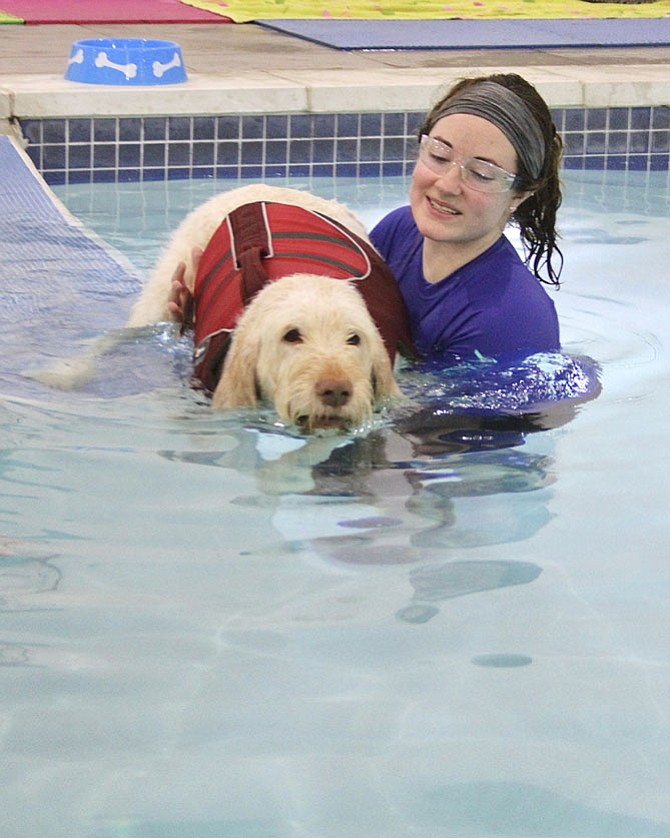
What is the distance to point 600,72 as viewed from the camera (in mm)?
8570

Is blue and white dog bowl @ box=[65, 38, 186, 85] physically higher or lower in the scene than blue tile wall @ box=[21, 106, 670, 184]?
higher

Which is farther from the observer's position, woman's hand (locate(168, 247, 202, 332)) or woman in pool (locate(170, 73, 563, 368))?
woman's hand (locate(168, 247, 202, 332))

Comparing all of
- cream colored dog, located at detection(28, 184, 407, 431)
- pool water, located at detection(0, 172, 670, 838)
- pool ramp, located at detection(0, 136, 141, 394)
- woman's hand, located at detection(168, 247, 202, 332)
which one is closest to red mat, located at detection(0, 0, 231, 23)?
pool ramp, located at detection(0, 136, 141, 394)

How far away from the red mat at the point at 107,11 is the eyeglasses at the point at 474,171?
284 inches

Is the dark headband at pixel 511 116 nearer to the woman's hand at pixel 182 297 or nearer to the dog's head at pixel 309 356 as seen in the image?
the dog's head at pixel 309 356

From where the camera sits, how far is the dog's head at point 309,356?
346cm

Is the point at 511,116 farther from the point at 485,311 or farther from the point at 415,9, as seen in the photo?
the point at 415,9

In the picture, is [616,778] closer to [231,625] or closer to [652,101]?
[231,625]

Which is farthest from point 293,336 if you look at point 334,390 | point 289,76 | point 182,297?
point 289,76

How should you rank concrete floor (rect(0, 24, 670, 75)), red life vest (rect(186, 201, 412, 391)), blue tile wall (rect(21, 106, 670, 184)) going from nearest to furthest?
red life vest (rect(186, 201, 412, 391)), blue tile wall (rect(21, 106, 670, 184)), concrete floor (rect(0, 24, 670, 75))

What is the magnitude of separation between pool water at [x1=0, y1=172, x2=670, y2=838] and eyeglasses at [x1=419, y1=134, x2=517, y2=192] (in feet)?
1.88

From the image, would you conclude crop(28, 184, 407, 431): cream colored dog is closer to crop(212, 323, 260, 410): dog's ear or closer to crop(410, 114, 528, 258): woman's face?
crop(212, 323, 260, 410): dog's ear

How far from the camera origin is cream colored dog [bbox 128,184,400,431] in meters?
3.46

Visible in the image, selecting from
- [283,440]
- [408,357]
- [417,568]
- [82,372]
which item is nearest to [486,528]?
[417,568]
